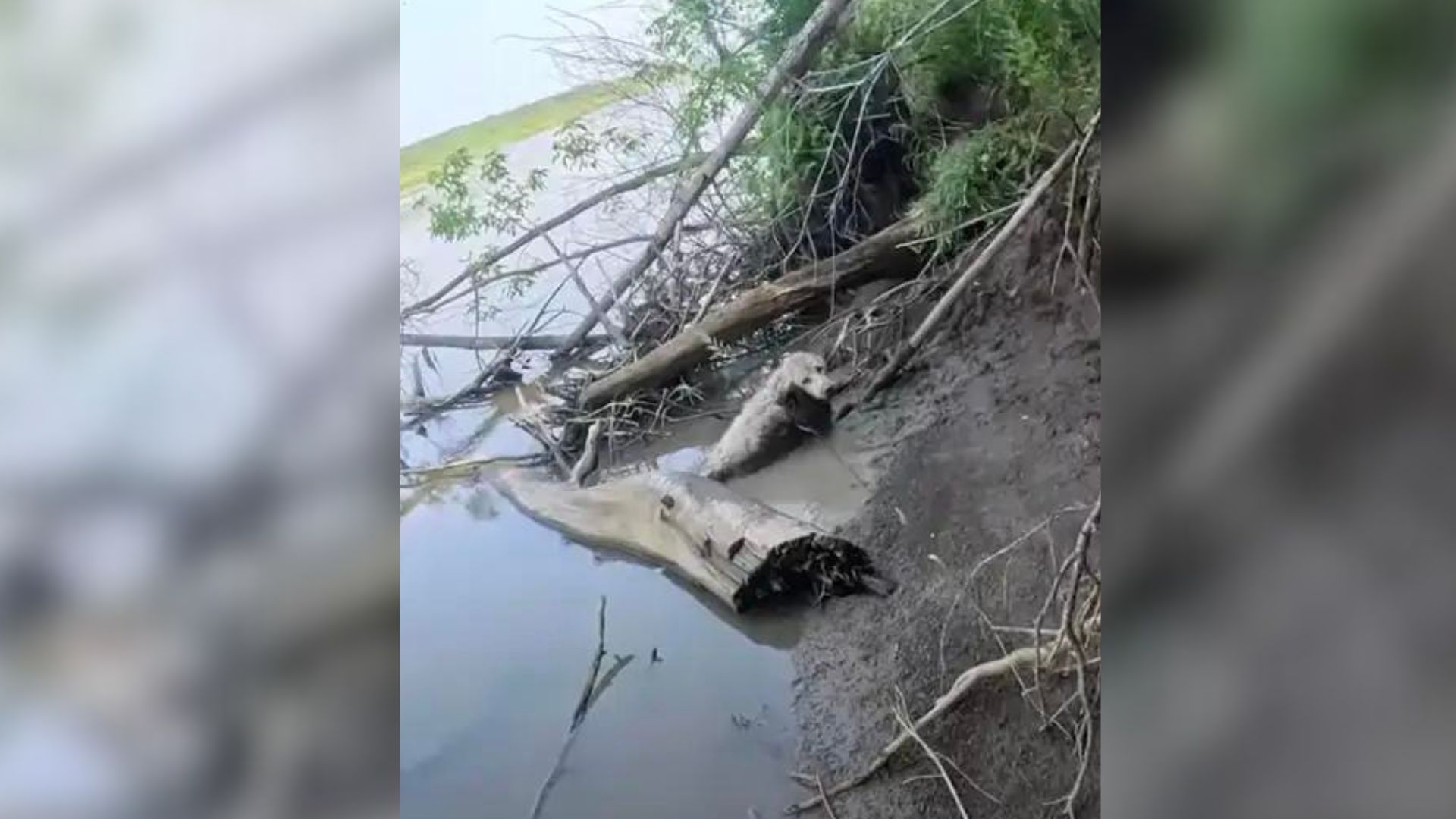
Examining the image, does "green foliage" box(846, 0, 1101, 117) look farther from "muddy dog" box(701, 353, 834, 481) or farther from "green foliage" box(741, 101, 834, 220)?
"muddy dog" box(701, 353, 834, 481)

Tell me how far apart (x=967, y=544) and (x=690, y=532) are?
0.24 m

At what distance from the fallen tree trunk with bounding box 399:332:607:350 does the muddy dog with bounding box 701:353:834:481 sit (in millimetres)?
136

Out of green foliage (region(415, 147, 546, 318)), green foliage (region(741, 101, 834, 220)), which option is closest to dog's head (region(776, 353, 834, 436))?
green foliage (region(741, 101, 834, 220))

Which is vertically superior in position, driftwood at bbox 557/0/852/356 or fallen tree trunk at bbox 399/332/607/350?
driftwood at bbox 557/0/852/356

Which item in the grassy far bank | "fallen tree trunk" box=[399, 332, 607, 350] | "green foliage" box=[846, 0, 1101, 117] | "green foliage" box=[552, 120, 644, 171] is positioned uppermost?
the grassy far bank

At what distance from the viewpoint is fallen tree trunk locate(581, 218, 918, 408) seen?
123 cm

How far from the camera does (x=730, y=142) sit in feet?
4.00

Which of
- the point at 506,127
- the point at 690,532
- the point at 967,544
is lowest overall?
the point at 967,544
